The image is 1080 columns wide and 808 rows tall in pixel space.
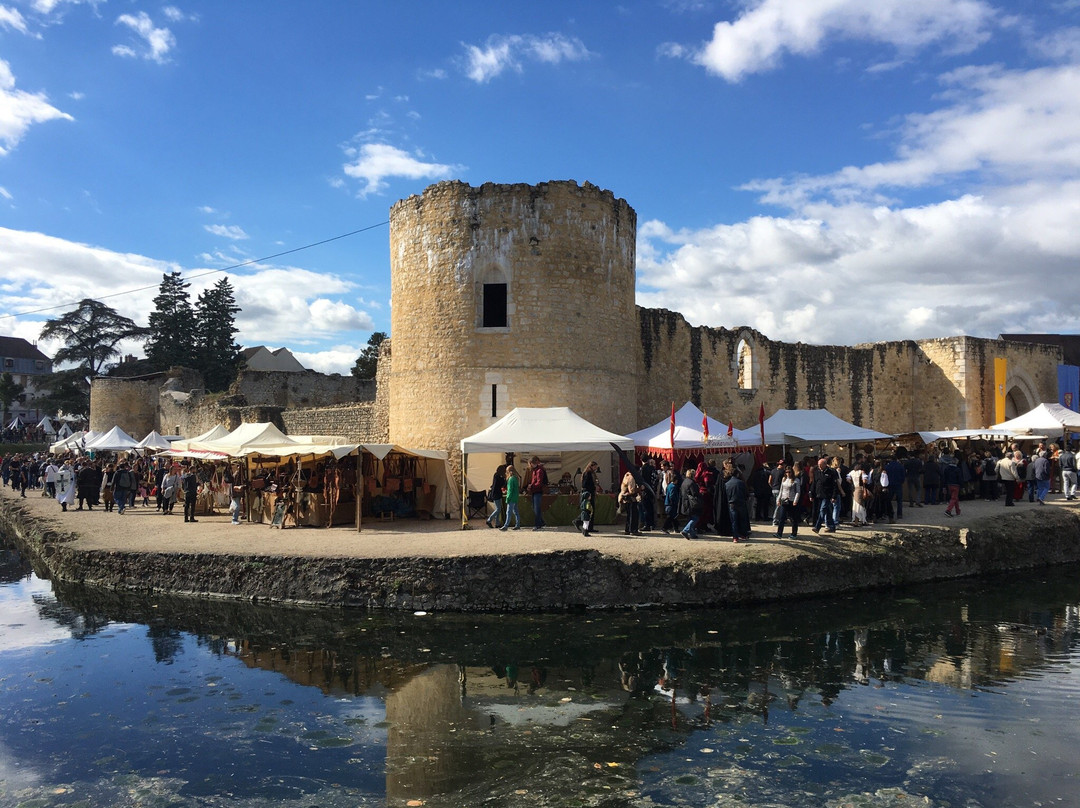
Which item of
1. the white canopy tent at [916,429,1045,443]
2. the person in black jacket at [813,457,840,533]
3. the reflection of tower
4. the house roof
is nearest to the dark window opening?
the person in black jacket at [813,457,840,533]

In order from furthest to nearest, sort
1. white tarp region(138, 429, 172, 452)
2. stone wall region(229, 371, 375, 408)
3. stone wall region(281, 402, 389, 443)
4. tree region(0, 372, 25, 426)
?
tree region(0, 372, 25, 426), stone wall region(229, 371, 375, 408), white tarp region(138, 429, 172, 452), stone wall region(281, 402, 389, 443)

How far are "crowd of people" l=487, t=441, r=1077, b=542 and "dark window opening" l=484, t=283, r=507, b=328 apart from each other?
3.49 meters

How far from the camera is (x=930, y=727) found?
6.55 metres

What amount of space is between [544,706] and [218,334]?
147 feet

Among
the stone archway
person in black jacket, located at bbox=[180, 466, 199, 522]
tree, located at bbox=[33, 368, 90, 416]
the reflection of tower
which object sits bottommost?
the reflection of tower

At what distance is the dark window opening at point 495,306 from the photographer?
51.4ft

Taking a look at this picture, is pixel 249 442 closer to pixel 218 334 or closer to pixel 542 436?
pixel 542 436

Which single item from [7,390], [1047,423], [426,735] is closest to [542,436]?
[426,735]

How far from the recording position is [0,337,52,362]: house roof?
7831 centimetres

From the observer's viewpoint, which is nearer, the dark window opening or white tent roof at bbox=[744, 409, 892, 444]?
white tent roof at bbox=[744, 409, 892, 444]

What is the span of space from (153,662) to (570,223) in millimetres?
10731

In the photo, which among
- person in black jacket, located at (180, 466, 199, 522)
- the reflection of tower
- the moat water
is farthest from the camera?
person in black jacket, located at (180, 466, 199, 522)

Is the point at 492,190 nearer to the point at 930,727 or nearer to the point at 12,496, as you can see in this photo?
the point at 930,727

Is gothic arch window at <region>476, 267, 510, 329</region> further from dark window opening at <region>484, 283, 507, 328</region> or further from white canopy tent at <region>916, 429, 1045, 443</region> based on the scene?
white canopy tent at <region>916, 429, 1045, 443</region>
